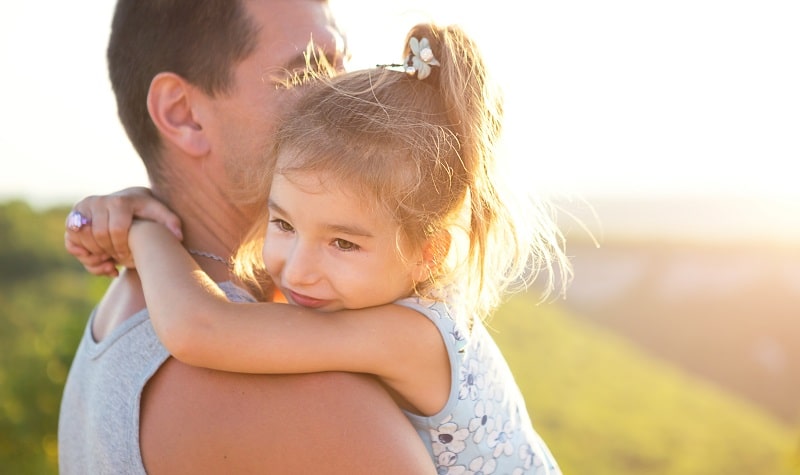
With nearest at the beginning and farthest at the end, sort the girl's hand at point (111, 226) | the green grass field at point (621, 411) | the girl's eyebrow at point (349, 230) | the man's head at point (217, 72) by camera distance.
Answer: the girl's eyebrow at point (349, 230) < the girl's hand at point (111, 226) < the man's head at point (217, 72) < the green grass field at point (621, 411)

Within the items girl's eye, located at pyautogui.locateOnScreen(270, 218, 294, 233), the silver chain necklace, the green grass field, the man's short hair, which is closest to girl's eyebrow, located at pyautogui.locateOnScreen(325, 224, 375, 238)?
girl's eye, located at pyautogui.locateOnScreen(270, 218, 294, 233)

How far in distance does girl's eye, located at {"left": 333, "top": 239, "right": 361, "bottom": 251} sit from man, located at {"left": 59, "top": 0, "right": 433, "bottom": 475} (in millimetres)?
305

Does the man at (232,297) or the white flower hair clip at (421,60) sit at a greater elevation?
the white flower hair clip at (421,60)

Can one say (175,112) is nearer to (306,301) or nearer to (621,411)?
(306,301)

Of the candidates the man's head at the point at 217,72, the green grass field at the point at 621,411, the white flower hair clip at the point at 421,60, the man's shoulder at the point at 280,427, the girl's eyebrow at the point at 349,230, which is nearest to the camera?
the man's shoulder at the point at 280,427

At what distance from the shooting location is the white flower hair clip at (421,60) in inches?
83.7

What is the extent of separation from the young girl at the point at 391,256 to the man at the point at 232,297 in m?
0.09

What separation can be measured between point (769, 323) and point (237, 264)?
8889 millimetres

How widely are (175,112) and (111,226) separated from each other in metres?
0.47

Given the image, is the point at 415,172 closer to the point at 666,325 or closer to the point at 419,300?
the point at 419,300

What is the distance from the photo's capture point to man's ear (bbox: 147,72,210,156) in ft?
8.78

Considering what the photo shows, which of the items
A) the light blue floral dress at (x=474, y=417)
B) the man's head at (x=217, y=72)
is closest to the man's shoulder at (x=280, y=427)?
the light blue floral dress at (x=474, y=417)

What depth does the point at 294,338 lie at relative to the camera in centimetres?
191

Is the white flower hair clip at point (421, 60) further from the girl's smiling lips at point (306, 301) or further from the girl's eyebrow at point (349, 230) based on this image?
the girl's smiling lips at point (306, 301)
